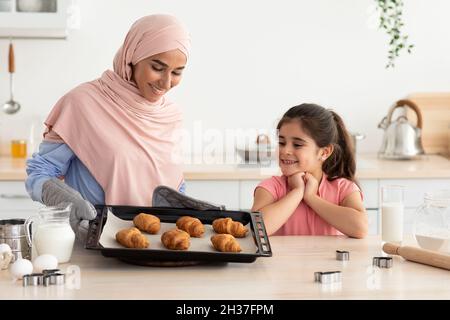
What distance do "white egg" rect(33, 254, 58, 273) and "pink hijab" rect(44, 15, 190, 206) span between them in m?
0.66

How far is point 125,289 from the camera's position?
5.91 ft

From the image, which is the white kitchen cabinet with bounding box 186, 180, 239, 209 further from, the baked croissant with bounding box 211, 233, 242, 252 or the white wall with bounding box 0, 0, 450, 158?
the baked croissant with bounding box 211, 233, 242, 252

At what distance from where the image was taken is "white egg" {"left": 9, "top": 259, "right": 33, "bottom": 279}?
6.16ft

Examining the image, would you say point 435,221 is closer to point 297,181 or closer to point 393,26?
point 297,181

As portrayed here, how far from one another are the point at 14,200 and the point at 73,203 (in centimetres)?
158

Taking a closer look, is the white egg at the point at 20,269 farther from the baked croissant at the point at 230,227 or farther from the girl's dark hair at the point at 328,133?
the girl's dark hair at the point at 328,133

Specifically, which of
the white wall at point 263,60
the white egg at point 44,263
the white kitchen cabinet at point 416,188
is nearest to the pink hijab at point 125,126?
the white egg at point 44,263

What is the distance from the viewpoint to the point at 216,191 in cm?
379

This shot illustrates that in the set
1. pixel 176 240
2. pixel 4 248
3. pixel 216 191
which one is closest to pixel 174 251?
pixel 176 240

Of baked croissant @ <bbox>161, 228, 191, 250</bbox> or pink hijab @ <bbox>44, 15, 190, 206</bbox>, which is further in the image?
pink hijab @ <bbox>44, 15, 190, 206</bbox>

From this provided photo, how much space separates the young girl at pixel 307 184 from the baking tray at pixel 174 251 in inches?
11.4

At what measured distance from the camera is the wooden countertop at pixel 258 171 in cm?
374

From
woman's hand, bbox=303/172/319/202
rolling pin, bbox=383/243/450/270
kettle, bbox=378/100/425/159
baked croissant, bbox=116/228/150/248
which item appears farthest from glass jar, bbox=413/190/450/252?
kettle, bbox=378/100/425/159
